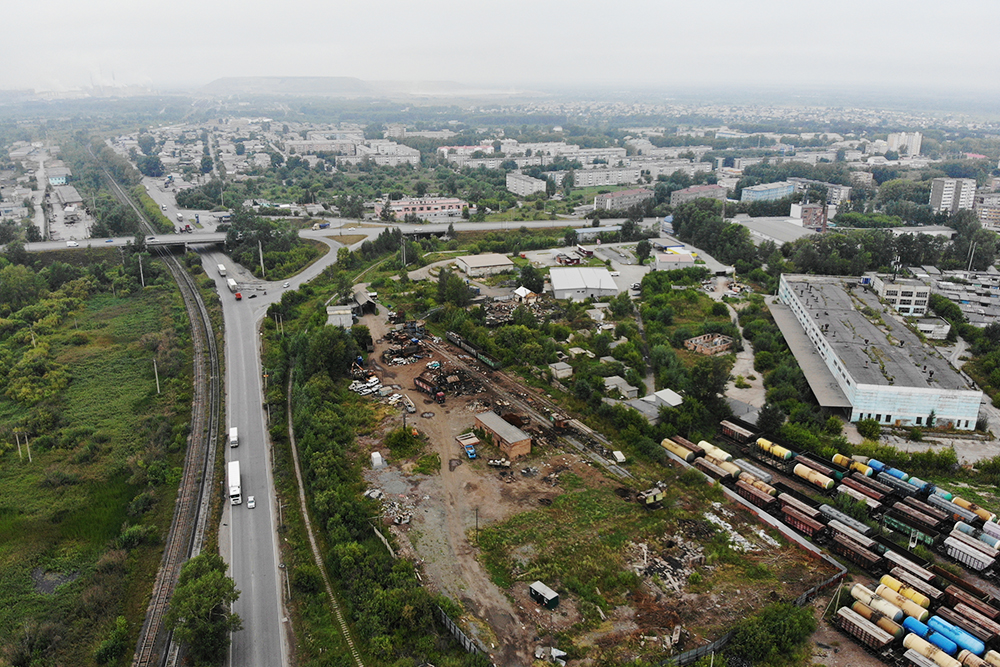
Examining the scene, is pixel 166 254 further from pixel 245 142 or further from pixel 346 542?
pixel 245 142

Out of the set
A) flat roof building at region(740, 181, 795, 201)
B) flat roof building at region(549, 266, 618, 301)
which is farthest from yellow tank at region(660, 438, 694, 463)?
flat roof building at region(740, 181, 795, 201)

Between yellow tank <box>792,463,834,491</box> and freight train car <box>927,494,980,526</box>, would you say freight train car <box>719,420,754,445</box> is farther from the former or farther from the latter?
freight train car <box>927,494,980,526</box>

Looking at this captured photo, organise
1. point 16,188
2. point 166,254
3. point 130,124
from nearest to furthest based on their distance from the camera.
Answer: point 166,254 → point 16,188 → point 130,124

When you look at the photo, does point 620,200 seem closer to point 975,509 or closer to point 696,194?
point 696,194

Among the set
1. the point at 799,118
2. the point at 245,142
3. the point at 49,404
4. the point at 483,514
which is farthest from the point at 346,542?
the point at 799,118

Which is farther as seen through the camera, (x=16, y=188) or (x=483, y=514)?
(x=16, y=188)

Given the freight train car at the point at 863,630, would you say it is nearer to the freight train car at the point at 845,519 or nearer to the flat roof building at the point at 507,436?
the freight train car at the point at 845,519

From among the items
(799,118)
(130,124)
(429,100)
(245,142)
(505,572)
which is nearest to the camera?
(505,572)

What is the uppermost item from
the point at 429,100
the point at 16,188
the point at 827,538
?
the point at 429,100
